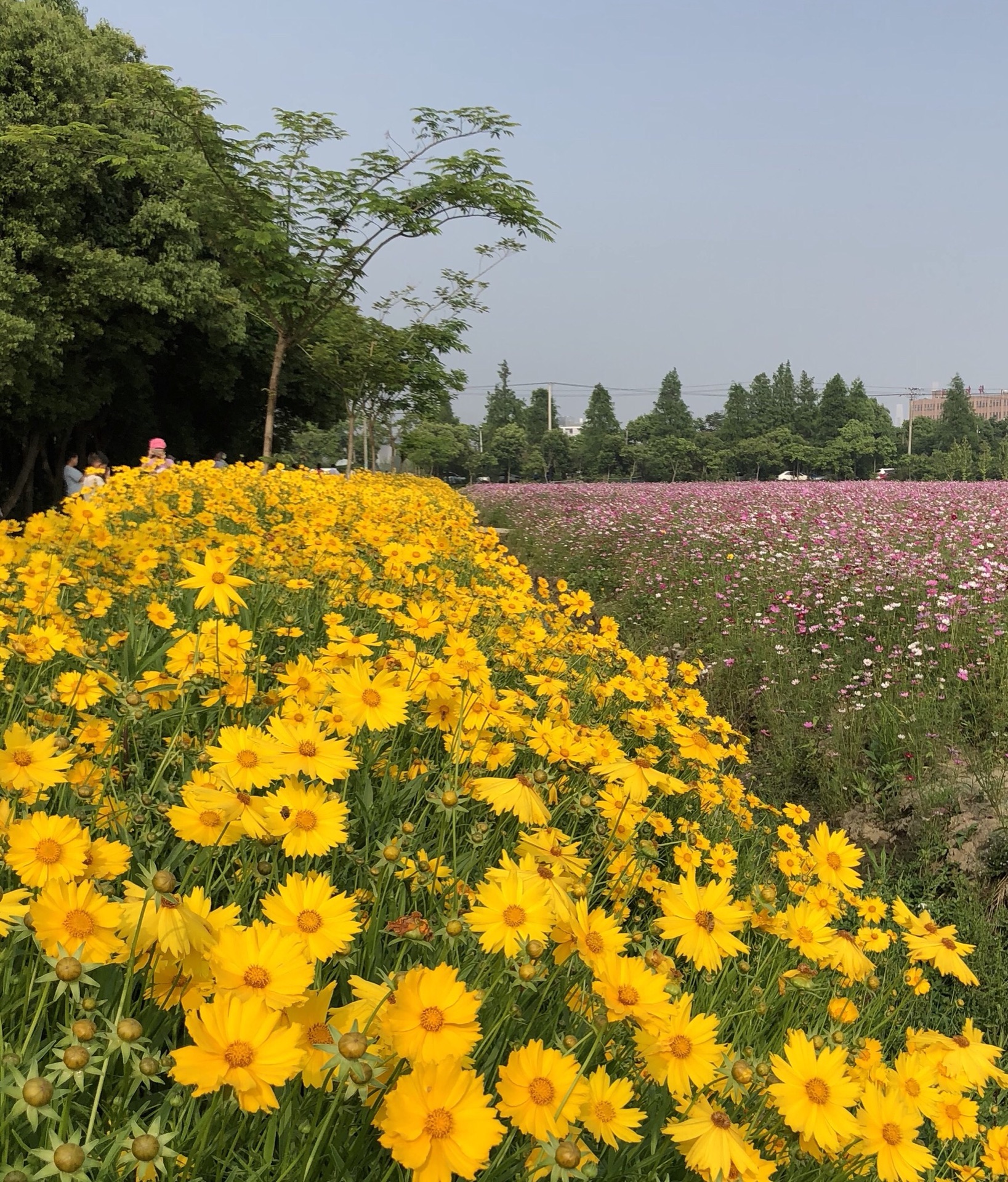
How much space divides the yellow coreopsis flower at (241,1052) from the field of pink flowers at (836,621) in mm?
3497

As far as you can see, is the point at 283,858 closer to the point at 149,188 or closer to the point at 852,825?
the point at 852,825

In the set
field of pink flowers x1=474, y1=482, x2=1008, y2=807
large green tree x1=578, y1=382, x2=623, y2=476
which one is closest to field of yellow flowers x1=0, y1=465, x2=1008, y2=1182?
field of pink flowers x1=474, y1=482, x2=1008, y2=807

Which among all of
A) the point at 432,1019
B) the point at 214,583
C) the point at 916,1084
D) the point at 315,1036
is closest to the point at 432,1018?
the point at 432,1019

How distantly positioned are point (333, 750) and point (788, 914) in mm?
815

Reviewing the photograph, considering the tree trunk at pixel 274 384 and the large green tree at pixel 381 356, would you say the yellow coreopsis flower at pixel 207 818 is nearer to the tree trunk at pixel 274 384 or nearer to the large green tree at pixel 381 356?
the tree trunk at pixel 274 384

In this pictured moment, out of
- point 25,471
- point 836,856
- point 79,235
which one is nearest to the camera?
point 836,856

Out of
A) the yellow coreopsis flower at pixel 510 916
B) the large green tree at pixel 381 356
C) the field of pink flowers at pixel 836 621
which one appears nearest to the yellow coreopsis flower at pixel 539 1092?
the yellow coreopsis flower at pixel 510 916

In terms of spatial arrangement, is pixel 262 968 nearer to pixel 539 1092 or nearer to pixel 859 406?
pixel 539 1092

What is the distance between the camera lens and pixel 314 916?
77cm

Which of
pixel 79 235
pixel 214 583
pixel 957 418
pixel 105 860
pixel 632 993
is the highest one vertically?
pixel 957 418

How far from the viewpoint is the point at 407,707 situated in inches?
61.0

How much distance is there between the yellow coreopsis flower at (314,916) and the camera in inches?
29.1

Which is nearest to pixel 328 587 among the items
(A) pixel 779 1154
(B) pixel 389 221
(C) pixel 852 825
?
(A) pixel 779 1154

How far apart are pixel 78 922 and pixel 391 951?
22.1 inches
